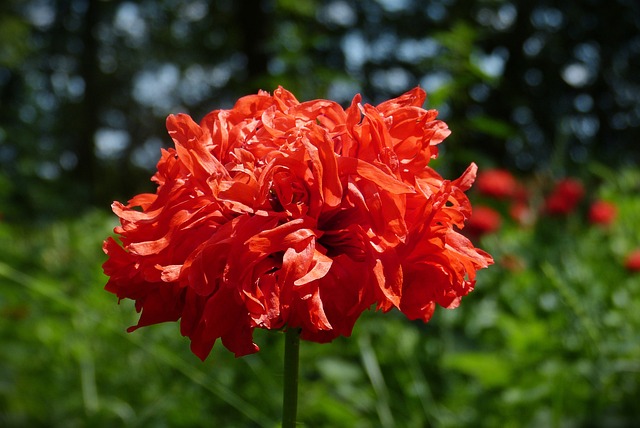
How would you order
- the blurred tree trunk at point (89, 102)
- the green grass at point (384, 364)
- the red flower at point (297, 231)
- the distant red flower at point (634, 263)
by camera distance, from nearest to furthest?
the red flower at point (297, 231) < the green grass at point (384, 364) < the distant red flower at point (634, 263) < the blurred tree trunk at point (89, 102)

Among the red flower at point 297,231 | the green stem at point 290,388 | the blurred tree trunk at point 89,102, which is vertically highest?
the red flower at point 297,231

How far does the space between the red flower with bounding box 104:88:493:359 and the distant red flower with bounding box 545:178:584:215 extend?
321 centimetres

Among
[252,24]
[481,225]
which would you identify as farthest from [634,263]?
[252,24]

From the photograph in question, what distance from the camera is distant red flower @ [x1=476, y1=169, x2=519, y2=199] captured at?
12.9ft

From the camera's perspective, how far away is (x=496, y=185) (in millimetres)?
3967

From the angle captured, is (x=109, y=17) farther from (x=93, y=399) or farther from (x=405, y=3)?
(x=93, y=399)

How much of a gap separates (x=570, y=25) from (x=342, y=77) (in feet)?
34.4

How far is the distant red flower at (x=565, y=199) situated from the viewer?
13.1ft

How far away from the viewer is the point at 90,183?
1409 cm

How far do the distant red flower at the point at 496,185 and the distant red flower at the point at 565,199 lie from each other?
226 millimetres

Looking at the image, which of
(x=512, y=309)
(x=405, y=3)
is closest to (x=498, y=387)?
(x=512, y=309)

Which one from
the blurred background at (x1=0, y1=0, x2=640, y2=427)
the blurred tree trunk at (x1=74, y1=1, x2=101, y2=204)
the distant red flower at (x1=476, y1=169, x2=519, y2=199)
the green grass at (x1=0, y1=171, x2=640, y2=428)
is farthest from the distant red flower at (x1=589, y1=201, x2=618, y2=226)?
the blurred tree trunk at (x1=74, y1=1, x2=101, y2=204)

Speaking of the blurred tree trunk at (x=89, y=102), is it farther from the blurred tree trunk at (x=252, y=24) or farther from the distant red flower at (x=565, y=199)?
the distant red flower at (x=565, y=199)

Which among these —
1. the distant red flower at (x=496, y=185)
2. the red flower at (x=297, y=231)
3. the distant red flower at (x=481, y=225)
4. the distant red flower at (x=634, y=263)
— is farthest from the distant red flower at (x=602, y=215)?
the red flower at (x=297, y=231)
